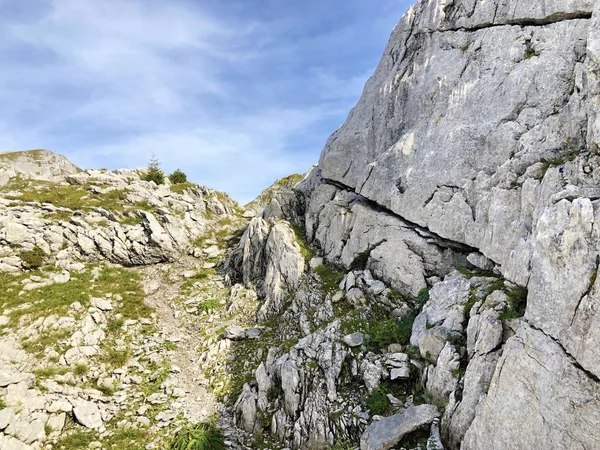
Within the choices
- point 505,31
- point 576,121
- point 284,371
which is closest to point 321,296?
point 284,371

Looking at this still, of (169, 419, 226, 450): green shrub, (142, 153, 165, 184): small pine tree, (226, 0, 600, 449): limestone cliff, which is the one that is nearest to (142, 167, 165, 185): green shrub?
(142, 153, 165, 184): small pine tree

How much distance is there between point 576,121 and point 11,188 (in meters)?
59.1

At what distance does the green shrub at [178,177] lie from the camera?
5126cm

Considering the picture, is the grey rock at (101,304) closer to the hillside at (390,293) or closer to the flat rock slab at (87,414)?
the hillside at (390,293)

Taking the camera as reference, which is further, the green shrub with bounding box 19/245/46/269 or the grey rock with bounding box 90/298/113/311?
the green shrub with bounding box 19/245/46/269

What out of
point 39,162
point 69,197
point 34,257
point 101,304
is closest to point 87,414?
point 101,304

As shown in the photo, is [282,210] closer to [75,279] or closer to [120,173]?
[75,279]

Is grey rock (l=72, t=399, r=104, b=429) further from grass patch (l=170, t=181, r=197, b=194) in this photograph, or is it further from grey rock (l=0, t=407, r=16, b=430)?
grass patch (l=170, t=181, r=197, b=194)

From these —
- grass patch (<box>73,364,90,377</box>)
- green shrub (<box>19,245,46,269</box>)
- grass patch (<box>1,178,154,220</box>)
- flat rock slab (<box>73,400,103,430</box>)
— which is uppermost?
grass patch (<box>1,178,154,220</box>)

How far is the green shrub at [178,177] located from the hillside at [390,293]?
20033 millimetres

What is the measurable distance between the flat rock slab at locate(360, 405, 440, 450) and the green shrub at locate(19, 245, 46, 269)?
31586mm

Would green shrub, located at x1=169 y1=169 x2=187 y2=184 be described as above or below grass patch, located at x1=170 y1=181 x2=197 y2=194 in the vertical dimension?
above

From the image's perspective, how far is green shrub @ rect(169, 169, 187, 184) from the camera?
168 ft

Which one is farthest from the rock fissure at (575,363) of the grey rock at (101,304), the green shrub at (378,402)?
the grey rock at (101,304)
